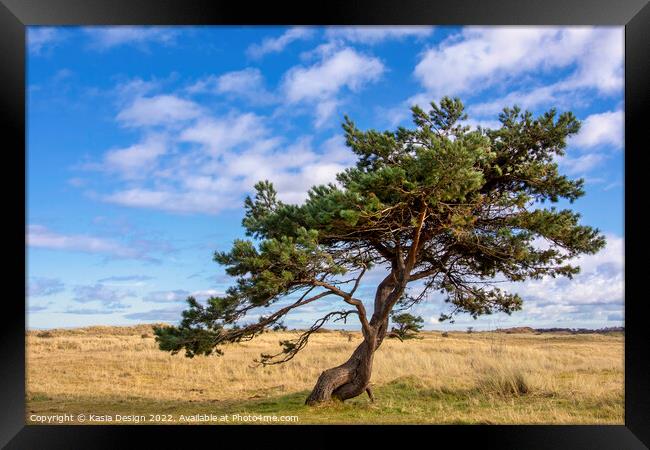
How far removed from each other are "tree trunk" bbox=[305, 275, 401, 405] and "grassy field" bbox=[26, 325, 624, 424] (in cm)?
27

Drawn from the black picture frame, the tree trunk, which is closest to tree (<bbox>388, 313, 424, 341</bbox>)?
the tree trunk

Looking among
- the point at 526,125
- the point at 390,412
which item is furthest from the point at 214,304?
the point at 526,125

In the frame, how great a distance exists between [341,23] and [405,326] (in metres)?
6.21

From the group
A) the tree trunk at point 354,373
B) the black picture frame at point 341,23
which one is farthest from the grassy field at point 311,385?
the black picture frame at point 341,23

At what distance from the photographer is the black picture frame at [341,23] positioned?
6.38 meters

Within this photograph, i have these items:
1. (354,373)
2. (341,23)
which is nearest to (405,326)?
(354,373)

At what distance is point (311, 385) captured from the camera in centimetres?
1300

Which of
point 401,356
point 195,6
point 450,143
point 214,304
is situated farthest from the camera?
point 401,356

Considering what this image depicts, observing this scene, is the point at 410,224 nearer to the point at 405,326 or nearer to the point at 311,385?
the point at 405,326

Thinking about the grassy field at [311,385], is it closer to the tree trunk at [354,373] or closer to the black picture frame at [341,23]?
the tree trunk at [354,373]

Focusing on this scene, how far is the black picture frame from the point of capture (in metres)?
6.38
